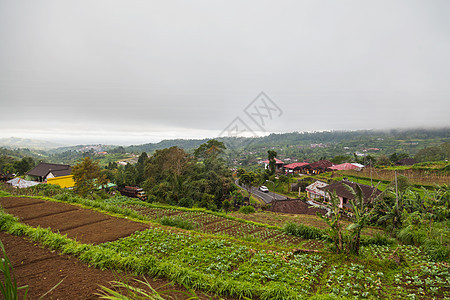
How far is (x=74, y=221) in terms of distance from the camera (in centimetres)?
805

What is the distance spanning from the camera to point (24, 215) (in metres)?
8.25

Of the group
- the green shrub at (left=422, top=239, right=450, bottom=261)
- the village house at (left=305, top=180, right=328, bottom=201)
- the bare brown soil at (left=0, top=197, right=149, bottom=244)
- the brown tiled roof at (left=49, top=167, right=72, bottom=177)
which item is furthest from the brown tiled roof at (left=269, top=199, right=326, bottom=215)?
the brown tiled roof at (left=49, top=167, right=72, bottom=177)

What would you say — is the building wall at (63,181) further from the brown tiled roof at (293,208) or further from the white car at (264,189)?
the brown tiled roof at (293,208)

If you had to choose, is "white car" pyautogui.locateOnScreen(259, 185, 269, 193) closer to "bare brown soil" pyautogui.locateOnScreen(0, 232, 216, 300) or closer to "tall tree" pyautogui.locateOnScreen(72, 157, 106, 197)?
"tall tree" pyautogui.locateOnScreen(72, 157, 106, 197)

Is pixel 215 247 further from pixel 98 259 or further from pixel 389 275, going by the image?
pixel 389 275

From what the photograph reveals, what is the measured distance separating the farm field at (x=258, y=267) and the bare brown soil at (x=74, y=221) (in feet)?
0.98

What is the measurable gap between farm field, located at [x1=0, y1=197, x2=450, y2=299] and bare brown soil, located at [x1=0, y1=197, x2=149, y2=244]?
30cm

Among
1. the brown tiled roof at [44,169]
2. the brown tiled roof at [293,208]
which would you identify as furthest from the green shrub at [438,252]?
the brown tiled roof at [44,169]

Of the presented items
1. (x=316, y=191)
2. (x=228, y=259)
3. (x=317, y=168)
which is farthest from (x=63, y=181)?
(x=317, y=168)

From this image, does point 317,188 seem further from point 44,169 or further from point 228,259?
point 44,169

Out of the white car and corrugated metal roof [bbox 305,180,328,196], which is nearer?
corrugated metal roof [bbox 305,180,328,196]

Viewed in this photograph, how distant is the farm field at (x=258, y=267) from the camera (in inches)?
158

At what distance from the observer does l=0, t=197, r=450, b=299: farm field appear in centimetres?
402

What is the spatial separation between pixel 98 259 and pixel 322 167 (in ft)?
154
